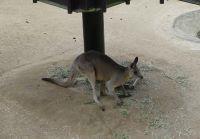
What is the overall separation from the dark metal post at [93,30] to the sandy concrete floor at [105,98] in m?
0.84

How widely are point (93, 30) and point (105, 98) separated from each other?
1172 mm

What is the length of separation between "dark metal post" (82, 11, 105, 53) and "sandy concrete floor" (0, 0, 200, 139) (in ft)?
2.77

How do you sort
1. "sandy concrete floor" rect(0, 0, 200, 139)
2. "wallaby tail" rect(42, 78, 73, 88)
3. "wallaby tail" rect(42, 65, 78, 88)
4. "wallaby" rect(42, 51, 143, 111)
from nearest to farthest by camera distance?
1. "sandy concrete floor" rect(0, 0, 200, 139)
2. "wallaby" rect(42, 51, 143, 111)
3. "wallaby tail" rect(42, 65, 78, 88)
4. "wallaby tail" rect(42, 78, 73, 88)

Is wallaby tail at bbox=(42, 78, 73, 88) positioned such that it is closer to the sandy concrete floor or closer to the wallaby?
the sandy concrete floor

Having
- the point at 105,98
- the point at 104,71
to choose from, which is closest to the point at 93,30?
the point at 104,71

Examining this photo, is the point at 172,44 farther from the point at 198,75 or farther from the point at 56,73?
the point at 56,73

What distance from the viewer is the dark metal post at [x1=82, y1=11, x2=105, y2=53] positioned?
764cm

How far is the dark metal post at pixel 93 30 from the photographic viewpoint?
7640 millimetres

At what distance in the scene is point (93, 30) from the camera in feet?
25.4

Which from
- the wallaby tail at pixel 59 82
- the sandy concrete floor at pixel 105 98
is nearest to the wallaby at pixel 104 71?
the sandy concrete floor at pixel 105 98

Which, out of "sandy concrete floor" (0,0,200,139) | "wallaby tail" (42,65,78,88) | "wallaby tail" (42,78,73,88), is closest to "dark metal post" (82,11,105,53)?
"wallaby tail" (42,65,78,88)

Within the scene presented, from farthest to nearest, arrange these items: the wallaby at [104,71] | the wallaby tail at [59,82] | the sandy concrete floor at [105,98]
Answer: the wallaby tail at [59,82]
the wallaby at [104,71]
the sandy concrete floor at [105,98]

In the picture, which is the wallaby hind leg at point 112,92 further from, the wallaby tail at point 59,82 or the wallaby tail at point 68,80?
the wallaby tail at point 59,82

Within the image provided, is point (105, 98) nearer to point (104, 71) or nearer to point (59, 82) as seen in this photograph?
point (104, 71)
